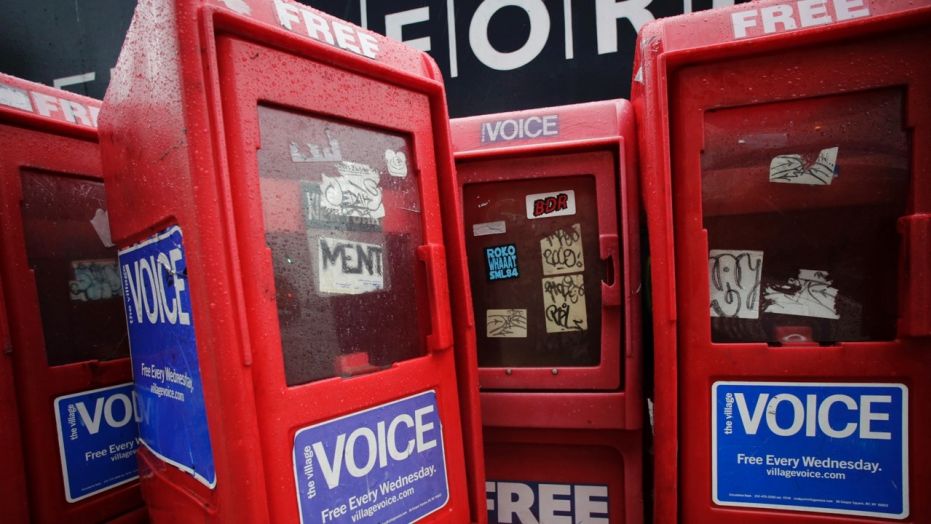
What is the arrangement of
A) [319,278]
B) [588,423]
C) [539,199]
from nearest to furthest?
1. [319,278]
2. [588,423]
3. [539,199]

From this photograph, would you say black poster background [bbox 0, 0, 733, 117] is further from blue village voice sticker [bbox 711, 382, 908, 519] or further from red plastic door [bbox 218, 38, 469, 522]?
blue village voice sticker [bbox 711, 382, 908, 519]

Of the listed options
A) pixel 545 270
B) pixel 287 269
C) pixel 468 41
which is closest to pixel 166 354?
pixel 287 269

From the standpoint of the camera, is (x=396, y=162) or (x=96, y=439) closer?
(x=396, y=162)

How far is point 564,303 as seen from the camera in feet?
6.82

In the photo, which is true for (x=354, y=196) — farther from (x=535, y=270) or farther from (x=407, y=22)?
(x=407, y=22)

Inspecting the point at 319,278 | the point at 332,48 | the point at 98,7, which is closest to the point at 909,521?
the point at 319,278

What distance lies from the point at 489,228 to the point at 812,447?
4.27 ft

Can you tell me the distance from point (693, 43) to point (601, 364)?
3.77ft

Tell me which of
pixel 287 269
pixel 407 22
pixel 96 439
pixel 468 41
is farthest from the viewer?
pixel 407 22

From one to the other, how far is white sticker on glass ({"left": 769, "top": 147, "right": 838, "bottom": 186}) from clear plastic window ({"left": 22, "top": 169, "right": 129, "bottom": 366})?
227 cm

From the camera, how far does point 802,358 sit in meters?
1.46

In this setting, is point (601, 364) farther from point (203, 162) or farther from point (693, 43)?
point (203, 162)

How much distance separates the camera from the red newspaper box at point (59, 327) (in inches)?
63.5

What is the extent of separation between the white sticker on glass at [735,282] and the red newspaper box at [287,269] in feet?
2.50
